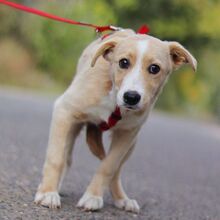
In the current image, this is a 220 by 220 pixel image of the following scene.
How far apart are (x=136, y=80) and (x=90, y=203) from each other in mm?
1036

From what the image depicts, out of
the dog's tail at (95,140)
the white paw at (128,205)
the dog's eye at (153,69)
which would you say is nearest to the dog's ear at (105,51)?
the dog's eye at (153,69)

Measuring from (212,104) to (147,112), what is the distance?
40214 millimetres

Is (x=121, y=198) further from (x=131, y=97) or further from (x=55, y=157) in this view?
(x=131, y=97)

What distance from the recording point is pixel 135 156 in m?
11.4

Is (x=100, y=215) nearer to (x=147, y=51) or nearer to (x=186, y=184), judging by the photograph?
(x=147, y=51)

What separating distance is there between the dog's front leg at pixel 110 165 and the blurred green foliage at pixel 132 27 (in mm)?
28271

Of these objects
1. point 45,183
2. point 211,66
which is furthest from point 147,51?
point 211,66

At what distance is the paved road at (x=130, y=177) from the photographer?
5492mm

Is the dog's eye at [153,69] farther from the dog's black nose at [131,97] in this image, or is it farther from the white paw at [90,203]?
the white paw at [90,203]

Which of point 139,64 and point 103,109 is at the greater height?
point 139,64

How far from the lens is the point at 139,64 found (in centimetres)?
516

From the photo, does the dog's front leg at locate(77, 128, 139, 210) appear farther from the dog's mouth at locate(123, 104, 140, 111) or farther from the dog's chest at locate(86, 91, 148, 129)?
the dog's mouth at locate(123, 104, 140, 111)

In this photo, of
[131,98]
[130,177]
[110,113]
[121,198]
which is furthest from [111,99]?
[130,177]

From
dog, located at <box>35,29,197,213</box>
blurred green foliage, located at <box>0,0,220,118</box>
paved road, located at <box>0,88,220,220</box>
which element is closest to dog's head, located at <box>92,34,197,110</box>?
dog, located at <box>35,29,197,213</box>
